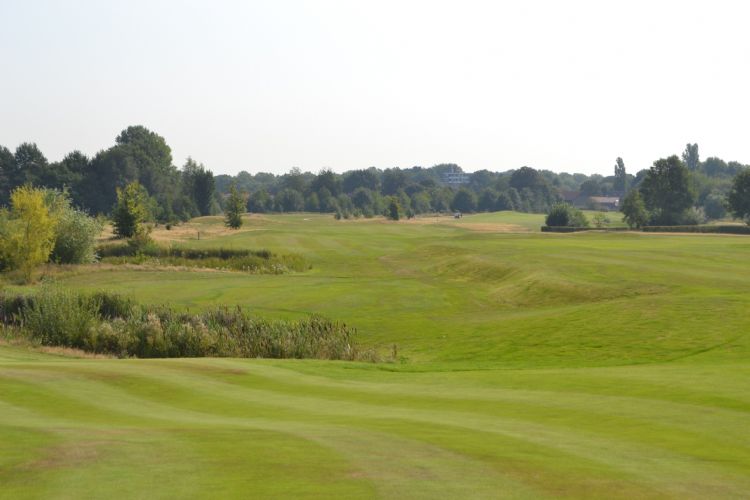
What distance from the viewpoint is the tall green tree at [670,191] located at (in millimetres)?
140000

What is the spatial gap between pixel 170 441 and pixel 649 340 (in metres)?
24.0

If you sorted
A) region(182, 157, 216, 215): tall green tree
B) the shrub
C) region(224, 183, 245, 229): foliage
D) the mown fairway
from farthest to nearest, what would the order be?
region(182, 157, 216, 215): tall green tree → region(224, 183, 245, 229): foliage → the shrub → the mown fairway

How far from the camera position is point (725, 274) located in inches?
1885

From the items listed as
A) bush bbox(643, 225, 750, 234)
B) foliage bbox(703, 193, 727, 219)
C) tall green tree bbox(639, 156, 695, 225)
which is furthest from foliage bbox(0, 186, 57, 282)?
foliage bbox(703, 193, 727, 219)

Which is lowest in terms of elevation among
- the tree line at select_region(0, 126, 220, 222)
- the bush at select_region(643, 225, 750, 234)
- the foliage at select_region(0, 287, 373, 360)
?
the foliage at select_region(0, 287, 373, 360)

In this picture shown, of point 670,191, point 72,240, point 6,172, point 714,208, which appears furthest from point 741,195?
point 6,172

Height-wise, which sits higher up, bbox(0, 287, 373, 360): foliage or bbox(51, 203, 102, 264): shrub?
bbox(51, 203, 102, 264): shrub

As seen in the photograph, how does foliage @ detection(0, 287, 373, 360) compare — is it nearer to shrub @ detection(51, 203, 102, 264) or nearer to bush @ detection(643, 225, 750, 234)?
shrub @ detection(51, 203, 102, 264)

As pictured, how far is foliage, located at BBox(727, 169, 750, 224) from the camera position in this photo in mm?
128125

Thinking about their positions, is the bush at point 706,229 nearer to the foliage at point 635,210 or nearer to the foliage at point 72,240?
the foliage at point 635,210

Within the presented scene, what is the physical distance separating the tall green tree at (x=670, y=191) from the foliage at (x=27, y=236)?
330 feet

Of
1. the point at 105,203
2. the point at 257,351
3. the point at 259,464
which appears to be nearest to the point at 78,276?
the point at 257,351

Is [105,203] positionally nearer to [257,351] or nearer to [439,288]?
[439,288]

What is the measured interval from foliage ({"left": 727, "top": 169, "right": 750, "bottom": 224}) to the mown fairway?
9402 centimetres
